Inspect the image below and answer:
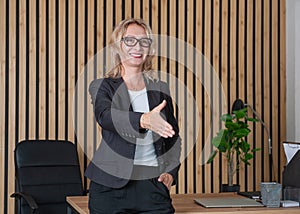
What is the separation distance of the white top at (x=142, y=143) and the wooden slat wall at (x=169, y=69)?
270cm

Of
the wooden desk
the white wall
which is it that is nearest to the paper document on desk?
the wooden desk

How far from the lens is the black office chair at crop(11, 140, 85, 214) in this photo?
4355 mm

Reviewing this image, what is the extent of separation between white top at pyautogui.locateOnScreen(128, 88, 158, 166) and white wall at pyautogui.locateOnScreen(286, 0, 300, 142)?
345 centimetres

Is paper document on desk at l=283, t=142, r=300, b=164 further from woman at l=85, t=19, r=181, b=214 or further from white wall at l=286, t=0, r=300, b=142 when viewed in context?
white wall at l=286, t=0, r=300, b=142

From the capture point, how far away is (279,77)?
18.4ft

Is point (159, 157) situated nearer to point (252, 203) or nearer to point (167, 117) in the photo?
point (167, 117)

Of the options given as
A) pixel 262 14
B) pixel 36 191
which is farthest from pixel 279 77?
pixel 36 191

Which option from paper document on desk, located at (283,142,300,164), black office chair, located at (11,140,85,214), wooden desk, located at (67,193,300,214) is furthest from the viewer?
black office chair, located at (11,140,85,214)

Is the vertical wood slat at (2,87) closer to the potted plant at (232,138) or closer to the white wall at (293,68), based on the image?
the potted plant at (232,138)

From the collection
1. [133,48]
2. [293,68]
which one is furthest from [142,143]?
[293,68]

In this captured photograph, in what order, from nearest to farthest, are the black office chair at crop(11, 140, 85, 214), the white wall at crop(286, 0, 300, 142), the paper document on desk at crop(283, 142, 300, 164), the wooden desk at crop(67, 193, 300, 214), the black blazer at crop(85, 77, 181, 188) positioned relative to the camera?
the black blazer at crop(85, 77, 181, 188) < the wooden desk at crop(67, 193, 300, 214) < the paper document on desk at crop(283, 142, 300, 164) < the black office chair at crop(11, 140, 85, 214) < the white wall at crop(286, 0, 300, 142)

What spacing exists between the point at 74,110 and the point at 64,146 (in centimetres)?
46

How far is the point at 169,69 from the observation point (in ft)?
17.4

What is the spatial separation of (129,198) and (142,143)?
0.73 feet
